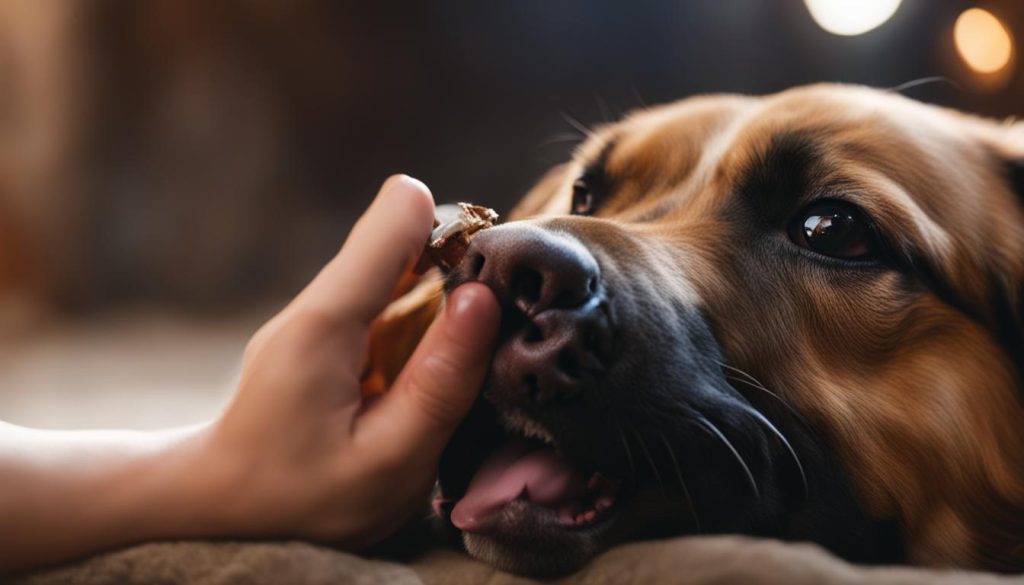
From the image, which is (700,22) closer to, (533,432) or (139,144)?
(139,144)

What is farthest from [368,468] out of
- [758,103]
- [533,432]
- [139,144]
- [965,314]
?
[139,144]

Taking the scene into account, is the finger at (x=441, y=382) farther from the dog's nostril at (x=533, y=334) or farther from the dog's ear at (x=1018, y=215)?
the dog's ear at (x=1018, y=215)

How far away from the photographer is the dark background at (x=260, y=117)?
3984mm

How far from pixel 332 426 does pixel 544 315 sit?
0.91 ft

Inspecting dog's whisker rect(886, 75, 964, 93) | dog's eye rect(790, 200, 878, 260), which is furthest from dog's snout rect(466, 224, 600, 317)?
dog's whisker rect(886, 75, 964, 93)

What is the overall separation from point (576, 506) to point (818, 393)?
0.43m

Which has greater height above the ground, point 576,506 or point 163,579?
point 163,579

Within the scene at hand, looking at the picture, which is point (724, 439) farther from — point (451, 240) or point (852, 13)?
point (852, 13)

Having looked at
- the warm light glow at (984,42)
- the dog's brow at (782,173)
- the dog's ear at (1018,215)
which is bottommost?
the warm light glow at (984,42)

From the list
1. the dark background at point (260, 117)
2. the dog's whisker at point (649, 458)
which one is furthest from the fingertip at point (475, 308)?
the dark background at point (260, 117)

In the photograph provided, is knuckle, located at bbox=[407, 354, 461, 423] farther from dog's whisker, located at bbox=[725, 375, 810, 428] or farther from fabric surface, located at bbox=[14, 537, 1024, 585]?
dog's whisker, located at bbox=[725, 375, 810, 428]

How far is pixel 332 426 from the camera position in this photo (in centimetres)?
113

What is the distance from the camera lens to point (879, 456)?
1.43m

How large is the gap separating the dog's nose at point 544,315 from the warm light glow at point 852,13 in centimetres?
232
